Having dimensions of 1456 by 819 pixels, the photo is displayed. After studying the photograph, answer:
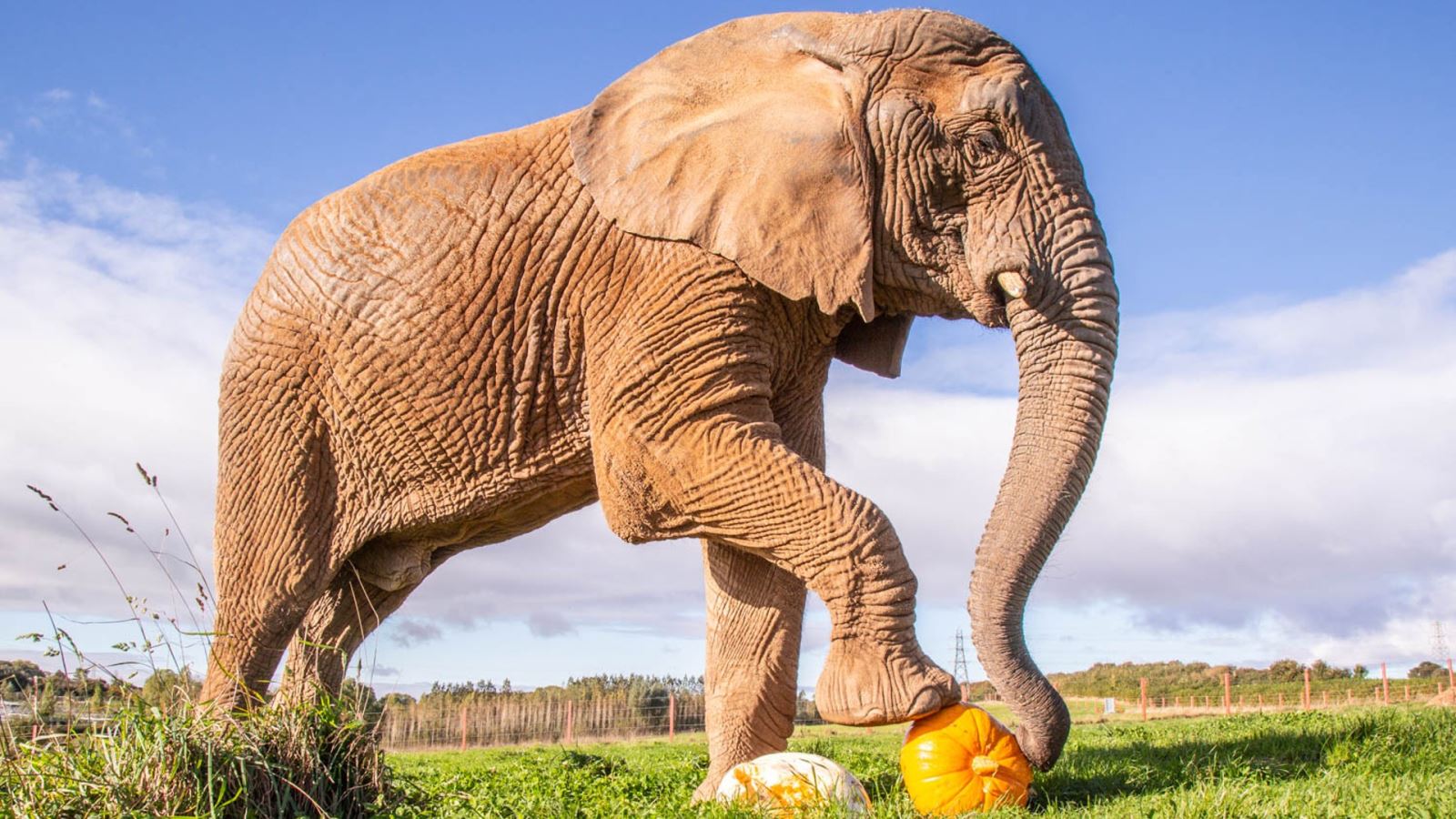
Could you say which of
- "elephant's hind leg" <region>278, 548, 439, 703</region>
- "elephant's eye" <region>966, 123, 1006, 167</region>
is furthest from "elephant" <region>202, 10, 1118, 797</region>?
"elephant's hind leg" <region>278, 548, 439, 703</region>

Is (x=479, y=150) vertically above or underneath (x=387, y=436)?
above

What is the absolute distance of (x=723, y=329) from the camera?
5973 mm

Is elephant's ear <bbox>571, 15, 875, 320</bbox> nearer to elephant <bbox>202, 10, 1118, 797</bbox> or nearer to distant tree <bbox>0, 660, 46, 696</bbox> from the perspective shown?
elephant <bbox>202, 10, 1118, 797</bbox>

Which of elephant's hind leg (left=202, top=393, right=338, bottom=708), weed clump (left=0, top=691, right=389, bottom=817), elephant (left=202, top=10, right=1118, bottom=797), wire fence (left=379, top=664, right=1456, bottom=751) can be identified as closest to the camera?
weed clump (left=0, top=691, right=389, bottom=817)

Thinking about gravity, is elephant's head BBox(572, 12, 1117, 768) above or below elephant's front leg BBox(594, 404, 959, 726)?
above

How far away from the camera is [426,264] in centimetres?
669

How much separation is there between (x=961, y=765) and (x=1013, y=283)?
82.9 inches

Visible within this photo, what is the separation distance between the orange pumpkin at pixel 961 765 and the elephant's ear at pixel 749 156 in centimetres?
188

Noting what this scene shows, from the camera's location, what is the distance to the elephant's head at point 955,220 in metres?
5.79

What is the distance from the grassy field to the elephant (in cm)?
57

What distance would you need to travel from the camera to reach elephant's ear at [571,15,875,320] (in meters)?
5.89

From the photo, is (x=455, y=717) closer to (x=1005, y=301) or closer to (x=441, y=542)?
(x=441, y=542)

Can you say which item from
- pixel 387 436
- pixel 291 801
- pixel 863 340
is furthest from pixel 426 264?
pixel 291 801

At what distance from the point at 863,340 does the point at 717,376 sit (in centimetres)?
129
